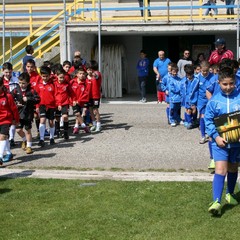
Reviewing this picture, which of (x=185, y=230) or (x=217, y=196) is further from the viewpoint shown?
(x=217, y=196)

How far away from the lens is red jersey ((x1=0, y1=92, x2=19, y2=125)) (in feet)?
31.0

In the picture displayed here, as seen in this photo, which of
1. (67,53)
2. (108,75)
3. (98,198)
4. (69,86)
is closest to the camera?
(98,198)

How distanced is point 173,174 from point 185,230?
2.67m

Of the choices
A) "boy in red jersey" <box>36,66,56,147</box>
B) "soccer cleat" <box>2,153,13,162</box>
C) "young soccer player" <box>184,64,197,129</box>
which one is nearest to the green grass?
"soccer cleat" <box>2,153,13,162</box>

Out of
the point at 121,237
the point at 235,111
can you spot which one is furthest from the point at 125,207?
the point at 235,111

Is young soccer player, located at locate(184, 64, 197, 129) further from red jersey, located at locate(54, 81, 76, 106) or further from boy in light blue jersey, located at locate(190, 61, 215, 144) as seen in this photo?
red jersey, located at locate(54, 81, 76, 106)

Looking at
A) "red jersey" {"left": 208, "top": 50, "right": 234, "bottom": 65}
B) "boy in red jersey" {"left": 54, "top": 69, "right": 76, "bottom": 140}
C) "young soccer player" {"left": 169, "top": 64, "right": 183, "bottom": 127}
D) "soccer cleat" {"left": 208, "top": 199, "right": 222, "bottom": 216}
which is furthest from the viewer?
"young soccer player" {"left": 169, "top": 64, "right": 183, "bottom": 127}

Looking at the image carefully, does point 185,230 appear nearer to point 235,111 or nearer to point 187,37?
point 235,111

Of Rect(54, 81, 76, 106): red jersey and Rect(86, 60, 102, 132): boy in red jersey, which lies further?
Rect(86, 60, 102, 132): boy in red jersey

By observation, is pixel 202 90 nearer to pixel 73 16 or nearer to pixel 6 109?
pixel 6 109

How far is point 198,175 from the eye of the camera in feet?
28.1

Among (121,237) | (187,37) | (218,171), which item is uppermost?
(187,37)

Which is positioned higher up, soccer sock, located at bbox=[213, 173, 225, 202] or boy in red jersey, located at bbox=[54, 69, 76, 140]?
boy in red jersey, located at bbox=[54, 69, 76, 140]

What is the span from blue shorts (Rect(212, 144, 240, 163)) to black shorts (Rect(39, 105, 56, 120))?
5447 mm
